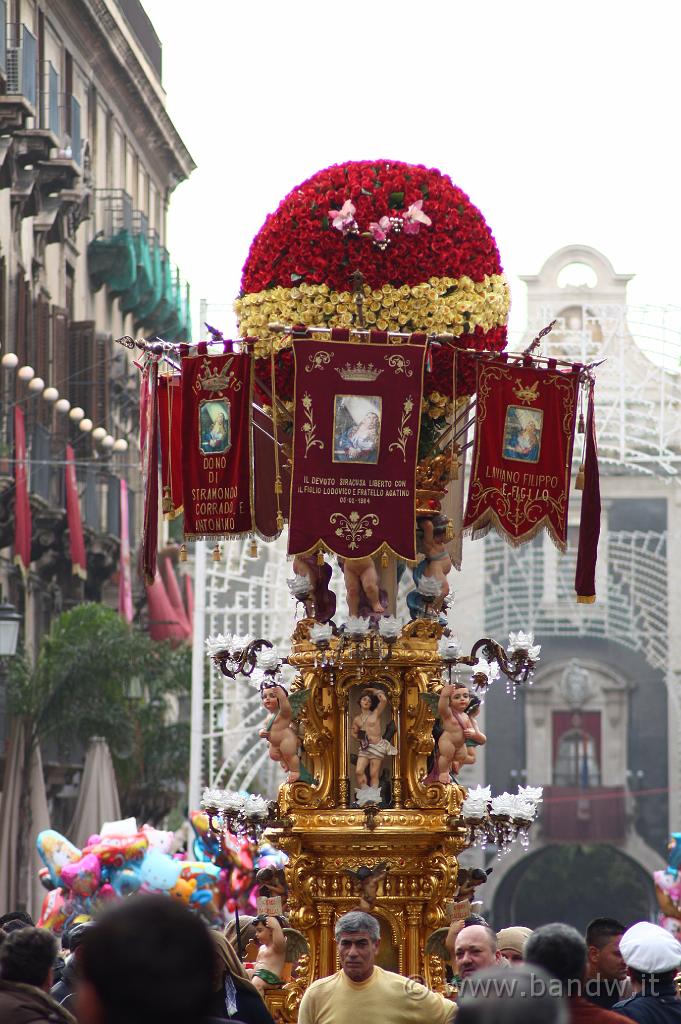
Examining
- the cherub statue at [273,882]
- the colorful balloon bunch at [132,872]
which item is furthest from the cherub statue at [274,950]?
the colorful balloon bunch at [132,872]

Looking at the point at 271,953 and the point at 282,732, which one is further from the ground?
the point at 282,732

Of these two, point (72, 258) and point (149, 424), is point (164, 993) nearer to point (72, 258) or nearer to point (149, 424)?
point (149, 424)

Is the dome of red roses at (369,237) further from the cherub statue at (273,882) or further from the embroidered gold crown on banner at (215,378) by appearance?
A: the cherub statue at (273,882)

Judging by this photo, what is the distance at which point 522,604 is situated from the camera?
56.6 metres

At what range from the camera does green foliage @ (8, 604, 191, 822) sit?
31750 millimetres

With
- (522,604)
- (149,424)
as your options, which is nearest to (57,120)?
(522,604)

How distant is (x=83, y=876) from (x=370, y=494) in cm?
1045

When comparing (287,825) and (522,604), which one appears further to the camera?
(522,604)

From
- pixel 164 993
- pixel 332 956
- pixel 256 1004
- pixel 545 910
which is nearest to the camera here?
pixel 164 993

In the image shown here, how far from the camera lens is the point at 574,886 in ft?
203

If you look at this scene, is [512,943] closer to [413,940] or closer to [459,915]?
[413,940]

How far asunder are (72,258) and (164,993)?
119 ft

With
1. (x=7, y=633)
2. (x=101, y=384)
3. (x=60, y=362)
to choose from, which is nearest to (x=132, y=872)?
(x=7, y=633)

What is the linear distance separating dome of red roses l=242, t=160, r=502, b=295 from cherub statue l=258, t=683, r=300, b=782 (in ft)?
7.09
